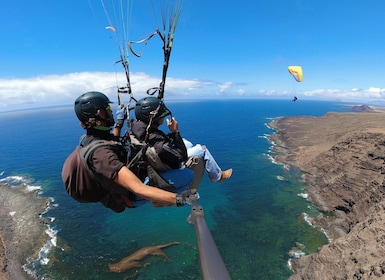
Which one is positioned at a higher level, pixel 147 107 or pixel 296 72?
pixel 296 72

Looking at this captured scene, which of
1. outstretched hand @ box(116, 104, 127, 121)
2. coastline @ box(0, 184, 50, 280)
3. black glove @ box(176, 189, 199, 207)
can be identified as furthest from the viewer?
coastline @ box(0, 184, 50, 280)

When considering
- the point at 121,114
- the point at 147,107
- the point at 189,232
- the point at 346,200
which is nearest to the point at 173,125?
the point at 147,107

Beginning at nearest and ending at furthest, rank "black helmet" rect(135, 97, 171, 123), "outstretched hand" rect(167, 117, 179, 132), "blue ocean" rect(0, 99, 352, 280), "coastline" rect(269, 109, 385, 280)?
"outstretched hand" rect(167, 117, 179, 132)
"black helmet" rect(135, 97, 171, 123)
"coastline" rect(269, 109, 385, 280)
"blue ocean" rect(0, 99, 352, 280)

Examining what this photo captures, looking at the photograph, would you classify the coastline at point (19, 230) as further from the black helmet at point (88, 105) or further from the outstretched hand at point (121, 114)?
the black helmet at point (88, 105)

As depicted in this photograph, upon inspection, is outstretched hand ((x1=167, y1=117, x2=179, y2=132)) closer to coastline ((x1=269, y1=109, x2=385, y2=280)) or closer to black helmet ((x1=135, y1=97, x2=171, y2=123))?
black helmet ((x1=135, y1=97, x2=171, y2=123))

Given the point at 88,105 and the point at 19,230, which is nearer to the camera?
the point at 88,105

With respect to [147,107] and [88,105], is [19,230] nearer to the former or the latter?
[147,107]

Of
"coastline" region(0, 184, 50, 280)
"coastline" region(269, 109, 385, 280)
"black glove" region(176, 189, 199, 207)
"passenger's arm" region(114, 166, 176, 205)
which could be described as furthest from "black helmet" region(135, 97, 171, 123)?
"coastline" region(0, 184, 50, 280)
